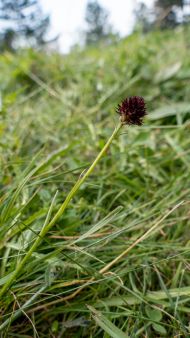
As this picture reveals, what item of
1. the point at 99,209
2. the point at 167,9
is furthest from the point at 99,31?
the point at 99,209

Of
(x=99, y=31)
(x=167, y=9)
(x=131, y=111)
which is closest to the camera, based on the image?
(x=131, y=111)

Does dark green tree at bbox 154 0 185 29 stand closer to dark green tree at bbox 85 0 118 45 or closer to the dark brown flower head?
dark green tree at bbox 85 0 118 45

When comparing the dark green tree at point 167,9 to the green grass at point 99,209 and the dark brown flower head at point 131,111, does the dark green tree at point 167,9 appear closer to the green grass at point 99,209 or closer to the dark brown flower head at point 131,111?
the green grass at point 99,209

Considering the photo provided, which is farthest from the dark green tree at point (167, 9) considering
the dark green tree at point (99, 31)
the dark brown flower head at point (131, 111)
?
the dark brown flower head at point (131, 111)

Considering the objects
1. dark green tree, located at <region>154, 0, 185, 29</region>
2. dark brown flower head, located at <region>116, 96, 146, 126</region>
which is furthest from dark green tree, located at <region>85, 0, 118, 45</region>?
dark brown flower head, located at <region>116, 96, 146, 126</region>

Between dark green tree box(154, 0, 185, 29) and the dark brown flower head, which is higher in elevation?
dark green tree box(154, 0, 185, 29)

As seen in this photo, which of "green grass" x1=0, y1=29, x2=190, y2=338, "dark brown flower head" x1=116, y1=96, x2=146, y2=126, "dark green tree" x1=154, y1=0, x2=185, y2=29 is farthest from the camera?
"dark green tree" x1=154, y1=0, x2=185, y2=29

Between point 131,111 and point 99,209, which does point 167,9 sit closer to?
point 99,209
